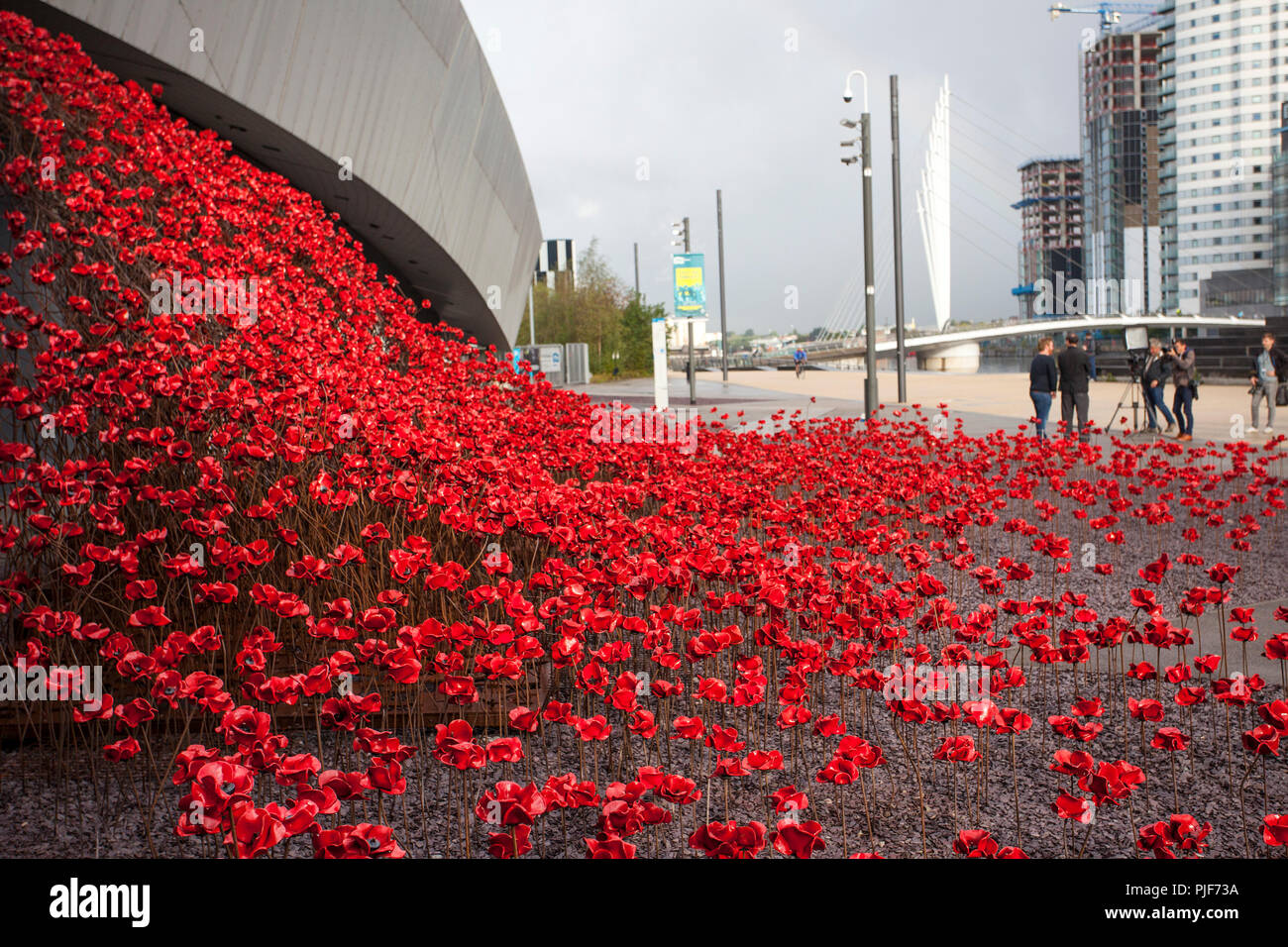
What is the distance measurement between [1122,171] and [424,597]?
198 meters

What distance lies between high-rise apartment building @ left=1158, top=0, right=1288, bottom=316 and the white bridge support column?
83309 mm

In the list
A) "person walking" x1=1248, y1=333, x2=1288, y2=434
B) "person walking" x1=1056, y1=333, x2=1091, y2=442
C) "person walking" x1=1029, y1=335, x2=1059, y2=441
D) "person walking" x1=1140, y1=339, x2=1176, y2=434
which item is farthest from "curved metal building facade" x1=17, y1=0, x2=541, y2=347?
"person walking" x1=1248, y1=333, x2=1288, y2=434

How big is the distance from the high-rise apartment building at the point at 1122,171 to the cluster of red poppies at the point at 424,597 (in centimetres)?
15692

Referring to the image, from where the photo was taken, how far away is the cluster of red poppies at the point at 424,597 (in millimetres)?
2984

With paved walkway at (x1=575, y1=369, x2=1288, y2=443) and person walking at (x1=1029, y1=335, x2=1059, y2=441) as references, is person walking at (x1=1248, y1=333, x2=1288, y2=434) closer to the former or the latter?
paved walkway at (x1=575, y1=369, x2=1288, y2=443)

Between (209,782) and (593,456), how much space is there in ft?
16.2

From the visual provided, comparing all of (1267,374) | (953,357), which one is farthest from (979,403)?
(953,357)

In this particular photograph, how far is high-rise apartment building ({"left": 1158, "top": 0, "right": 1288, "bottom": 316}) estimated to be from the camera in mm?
143250

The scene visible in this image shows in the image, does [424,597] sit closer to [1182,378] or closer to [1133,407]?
[1182,378]

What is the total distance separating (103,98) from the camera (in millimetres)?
8008

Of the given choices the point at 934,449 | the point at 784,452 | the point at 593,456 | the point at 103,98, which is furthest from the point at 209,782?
the point at 934,449

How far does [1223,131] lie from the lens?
487 ft

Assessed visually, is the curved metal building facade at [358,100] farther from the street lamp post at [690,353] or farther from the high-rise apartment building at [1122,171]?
the high-rise apartment building at [1122,171]
